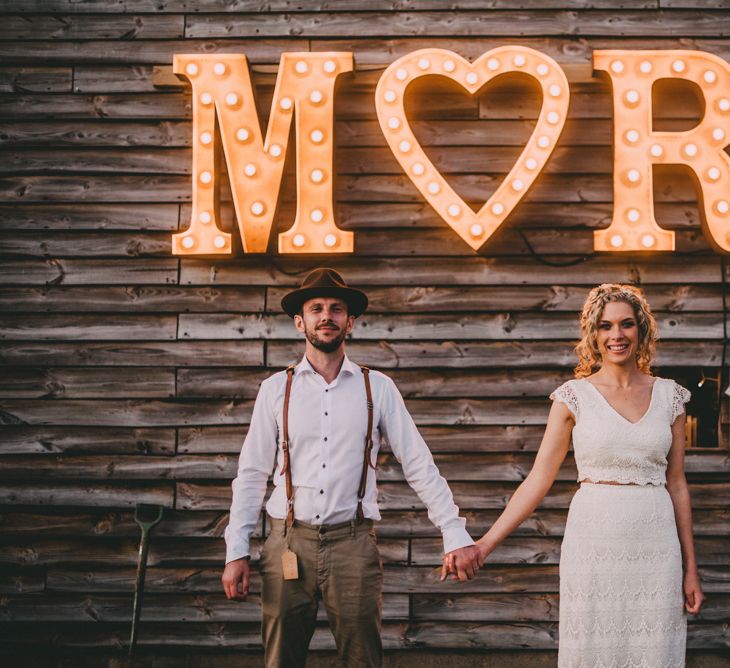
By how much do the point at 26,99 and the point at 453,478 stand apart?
381cm

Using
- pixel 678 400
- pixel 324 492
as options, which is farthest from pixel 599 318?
pixel 324 492

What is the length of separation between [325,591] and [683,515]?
1547mm

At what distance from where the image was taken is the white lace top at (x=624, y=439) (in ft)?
9.96

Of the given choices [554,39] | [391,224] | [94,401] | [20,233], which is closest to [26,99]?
[20,233]

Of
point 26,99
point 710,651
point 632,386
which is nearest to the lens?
point 632,386

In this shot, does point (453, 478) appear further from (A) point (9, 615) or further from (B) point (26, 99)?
(B) point (26, 99)

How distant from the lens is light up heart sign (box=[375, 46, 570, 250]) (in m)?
4.52

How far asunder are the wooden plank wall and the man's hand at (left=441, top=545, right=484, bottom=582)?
141 centimetres

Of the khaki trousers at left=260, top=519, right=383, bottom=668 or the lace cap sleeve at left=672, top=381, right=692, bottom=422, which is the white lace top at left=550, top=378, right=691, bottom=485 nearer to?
the lace cap sleeve at left=672, top=381, right=692, bottom=422

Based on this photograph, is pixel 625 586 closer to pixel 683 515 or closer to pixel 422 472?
pixel 683 515

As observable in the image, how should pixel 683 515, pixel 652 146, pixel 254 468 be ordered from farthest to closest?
pixel 652 146
pixel 254 468
pixel 683 515

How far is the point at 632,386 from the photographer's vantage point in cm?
318

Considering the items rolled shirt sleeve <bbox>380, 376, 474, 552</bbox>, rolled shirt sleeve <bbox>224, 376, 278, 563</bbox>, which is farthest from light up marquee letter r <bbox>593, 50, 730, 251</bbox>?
rolled shirt sleeve <bbox>224, 376, 278, 563</bbox>

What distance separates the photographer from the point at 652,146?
15.0 feet
